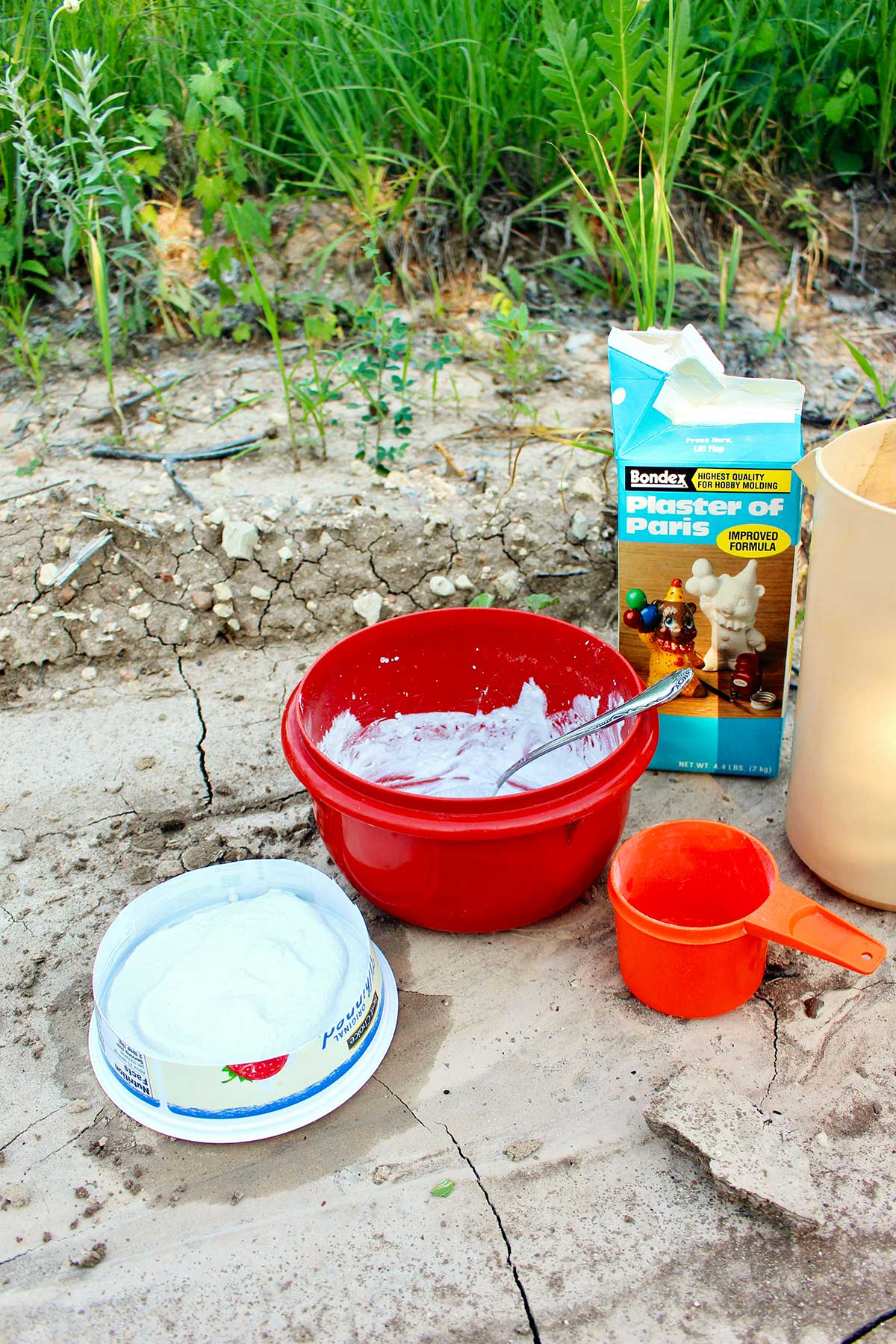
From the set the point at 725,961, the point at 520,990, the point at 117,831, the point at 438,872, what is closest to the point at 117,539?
the point at 117,831

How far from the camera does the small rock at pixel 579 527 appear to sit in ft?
7.15

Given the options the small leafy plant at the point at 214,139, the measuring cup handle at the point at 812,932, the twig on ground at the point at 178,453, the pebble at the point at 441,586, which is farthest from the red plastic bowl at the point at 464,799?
the small leafy plant at the point at 214,139

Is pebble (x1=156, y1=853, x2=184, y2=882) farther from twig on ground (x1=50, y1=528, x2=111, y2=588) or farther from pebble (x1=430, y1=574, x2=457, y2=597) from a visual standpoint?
pebble (x1=430, y1=574, x2=457, y2=597)

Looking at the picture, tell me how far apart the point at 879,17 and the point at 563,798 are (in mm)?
2277

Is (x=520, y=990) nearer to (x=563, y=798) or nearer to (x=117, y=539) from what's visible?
(x=563, y=798)

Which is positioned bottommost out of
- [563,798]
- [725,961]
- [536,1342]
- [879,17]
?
[536,1342]

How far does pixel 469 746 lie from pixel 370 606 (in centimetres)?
47

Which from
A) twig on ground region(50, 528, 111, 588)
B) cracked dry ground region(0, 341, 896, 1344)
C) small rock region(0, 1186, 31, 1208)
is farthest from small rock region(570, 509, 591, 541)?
small rock region(0, 1186, 31, 1208)

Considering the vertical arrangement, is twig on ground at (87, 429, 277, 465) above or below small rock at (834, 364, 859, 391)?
below

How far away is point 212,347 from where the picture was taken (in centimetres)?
264

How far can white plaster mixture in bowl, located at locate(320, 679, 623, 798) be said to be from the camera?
174 cm

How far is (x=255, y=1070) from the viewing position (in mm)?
1304

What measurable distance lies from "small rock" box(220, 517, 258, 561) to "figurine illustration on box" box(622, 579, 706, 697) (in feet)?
2.61

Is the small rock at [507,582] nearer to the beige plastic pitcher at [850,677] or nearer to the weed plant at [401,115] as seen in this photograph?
the weed plant at [401,115]
